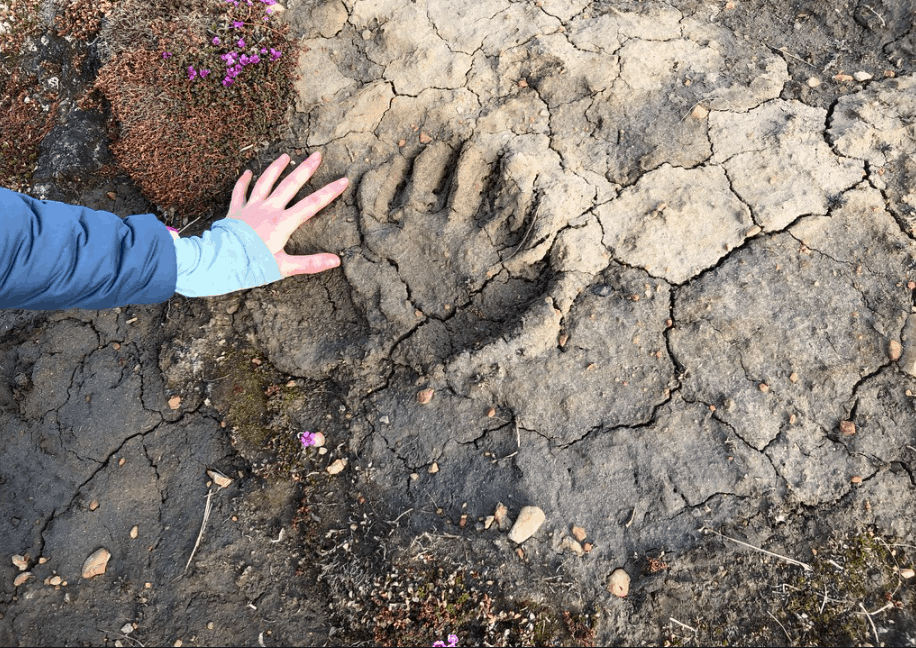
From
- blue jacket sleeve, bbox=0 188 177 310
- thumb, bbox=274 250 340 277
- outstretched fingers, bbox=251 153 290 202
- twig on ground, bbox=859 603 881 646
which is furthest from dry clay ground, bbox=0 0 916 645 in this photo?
blue jacket sleeve, bbox=0 188 177 310

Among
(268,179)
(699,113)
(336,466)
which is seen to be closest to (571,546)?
(336,466)

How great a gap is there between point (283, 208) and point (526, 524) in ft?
7.07

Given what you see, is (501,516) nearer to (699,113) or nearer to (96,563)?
(96,563)

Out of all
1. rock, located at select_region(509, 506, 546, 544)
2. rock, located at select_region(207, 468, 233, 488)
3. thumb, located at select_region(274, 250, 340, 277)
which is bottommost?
rock, located at select_region(509, 506, 546, 544)

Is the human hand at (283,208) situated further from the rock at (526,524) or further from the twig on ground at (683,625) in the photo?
the twig on ground at (683,625)

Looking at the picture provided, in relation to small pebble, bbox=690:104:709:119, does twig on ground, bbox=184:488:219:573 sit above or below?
below

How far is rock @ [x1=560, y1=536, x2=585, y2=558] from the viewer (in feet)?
8.73

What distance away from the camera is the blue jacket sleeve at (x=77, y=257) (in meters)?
2.35

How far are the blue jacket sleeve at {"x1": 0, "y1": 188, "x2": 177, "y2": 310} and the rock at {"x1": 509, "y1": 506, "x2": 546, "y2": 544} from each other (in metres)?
2.05

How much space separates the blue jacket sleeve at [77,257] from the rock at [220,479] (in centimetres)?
99

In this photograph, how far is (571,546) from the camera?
105 inches

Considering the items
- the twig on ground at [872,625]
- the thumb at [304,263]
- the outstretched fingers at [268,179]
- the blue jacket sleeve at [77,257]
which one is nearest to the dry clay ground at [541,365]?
the twig on ground at [872,625]

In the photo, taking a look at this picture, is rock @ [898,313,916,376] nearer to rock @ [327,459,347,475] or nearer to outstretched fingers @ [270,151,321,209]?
rock @ [327,459,347,475]

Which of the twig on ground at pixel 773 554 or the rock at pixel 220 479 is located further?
the rock at pixel 220 479
